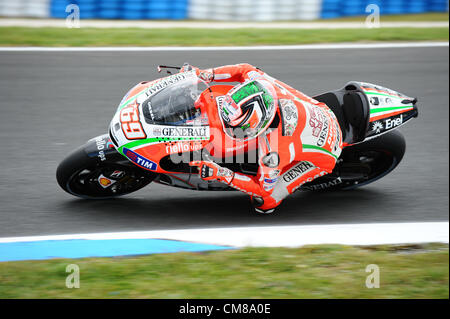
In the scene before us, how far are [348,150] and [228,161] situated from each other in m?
1.38

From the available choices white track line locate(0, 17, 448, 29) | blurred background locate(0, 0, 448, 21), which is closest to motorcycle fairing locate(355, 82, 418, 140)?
white track line locate(0, 17, 448, 29)

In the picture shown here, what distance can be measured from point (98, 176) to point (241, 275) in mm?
1758

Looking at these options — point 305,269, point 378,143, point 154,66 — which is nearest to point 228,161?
point 305,269

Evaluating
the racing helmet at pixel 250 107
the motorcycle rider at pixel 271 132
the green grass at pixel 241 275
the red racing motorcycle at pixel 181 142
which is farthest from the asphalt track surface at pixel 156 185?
the racing helmet at pixel 250 107

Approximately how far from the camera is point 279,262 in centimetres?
471

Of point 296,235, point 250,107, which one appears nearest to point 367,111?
point 296,235

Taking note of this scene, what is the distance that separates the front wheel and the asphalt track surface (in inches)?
5.9

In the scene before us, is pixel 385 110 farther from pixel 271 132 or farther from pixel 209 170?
pixel 209 170

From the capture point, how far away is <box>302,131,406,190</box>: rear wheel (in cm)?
573

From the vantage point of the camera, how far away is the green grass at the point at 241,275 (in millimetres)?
4297

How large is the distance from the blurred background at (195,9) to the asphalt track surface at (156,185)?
7.96 feet

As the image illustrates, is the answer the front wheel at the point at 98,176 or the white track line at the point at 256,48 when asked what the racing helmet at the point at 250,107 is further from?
→ the white track line at the point at 256,48

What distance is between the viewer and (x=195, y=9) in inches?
465

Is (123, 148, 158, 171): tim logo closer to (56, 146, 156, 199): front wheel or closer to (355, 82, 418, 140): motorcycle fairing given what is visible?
(56, 146, 156, 199): front wheel
